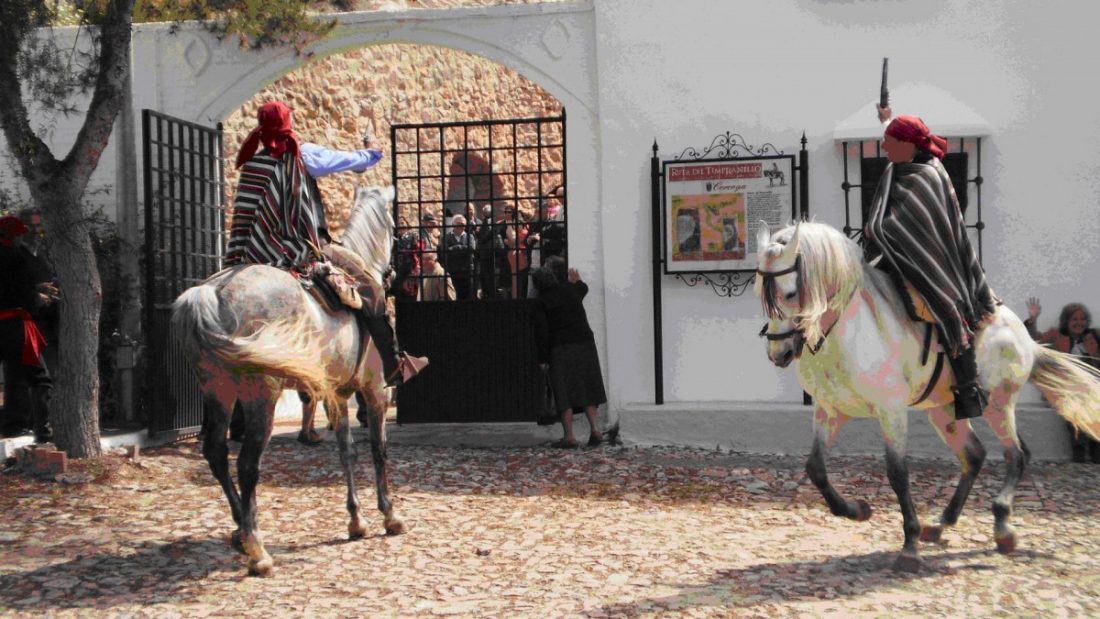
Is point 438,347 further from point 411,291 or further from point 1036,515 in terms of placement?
point 1036,515

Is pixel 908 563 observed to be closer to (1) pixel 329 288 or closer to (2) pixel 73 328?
(1) pixel 329 288

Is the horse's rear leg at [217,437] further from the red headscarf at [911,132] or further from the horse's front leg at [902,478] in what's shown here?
the red headscarf at [911,132]

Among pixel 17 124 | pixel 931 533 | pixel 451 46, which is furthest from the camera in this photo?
pixel 451 46

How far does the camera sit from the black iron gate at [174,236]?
442 inches

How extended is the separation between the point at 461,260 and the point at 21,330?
468 cm

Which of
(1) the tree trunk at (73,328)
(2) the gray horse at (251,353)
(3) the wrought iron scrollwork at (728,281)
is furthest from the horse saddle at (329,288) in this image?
(3) the wrought iron scrollwork at (728,281)

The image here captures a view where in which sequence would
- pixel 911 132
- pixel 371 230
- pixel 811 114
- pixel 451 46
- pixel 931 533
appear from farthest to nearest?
pixel 451 46
pixel 811 114
pixel 371 230
pixel 931 533
pixel 911 132

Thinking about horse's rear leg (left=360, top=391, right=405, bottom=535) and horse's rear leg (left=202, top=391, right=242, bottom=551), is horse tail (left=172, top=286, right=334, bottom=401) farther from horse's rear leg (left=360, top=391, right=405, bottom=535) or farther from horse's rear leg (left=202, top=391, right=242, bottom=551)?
horse's rear leg (left=360, top=391, right=405, bottom=535)

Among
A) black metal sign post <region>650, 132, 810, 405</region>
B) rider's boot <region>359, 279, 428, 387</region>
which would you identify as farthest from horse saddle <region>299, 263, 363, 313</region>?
black metal sign post <region>650, 132, 810, 405</region>

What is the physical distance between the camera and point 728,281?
11.5 metres

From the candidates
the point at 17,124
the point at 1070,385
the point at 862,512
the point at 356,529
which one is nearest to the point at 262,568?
the point at 356,529

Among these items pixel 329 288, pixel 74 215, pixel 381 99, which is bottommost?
pixel 329 288

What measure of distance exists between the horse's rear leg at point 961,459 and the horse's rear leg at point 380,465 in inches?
129

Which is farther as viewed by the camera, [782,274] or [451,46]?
[451,46]
